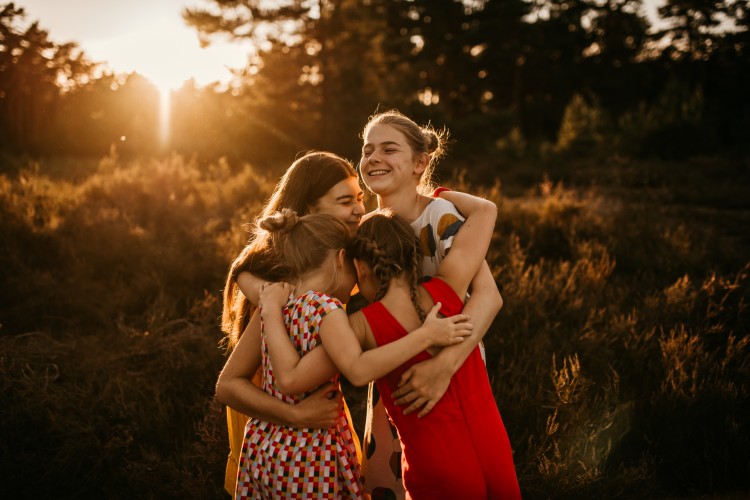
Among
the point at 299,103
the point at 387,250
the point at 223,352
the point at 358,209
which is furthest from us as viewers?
the point at 299,103

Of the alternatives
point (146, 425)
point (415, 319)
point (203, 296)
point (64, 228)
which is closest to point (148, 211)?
point (64, 228)

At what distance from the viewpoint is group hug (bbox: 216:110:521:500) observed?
1992mm

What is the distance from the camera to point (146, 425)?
3.75 m

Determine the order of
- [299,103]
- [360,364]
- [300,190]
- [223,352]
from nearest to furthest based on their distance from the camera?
[360,364], [300,190], [223,352], [299,103]

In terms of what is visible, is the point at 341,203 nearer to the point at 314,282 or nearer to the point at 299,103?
the point at 314,282

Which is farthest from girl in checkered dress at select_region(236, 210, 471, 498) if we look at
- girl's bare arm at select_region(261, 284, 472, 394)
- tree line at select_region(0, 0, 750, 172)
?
tree line at select_region(0, 0, 750, 172)

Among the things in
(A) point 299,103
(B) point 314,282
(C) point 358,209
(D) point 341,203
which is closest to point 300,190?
(D) point 341,203

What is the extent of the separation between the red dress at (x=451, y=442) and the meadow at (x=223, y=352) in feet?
4.08

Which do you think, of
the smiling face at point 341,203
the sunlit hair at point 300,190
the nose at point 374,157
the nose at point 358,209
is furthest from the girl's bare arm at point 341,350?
the nose at point 374,157

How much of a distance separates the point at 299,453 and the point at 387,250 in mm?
837

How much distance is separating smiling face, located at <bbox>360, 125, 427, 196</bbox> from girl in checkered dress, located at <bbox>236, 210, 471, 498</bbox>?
0.62m

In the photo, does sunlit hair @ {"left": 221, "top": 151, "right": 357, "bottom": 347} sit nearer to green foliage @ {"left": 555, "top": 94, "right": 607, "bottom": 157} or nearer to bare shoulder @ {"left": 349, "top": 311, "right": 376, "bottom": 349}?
bare shoulder @ {"left": 349, "top": 311, "right": 376, "bottom": 349}

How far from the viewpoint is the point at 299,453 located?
2.08 meters

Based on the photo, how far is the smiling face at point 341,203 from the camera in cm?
279
